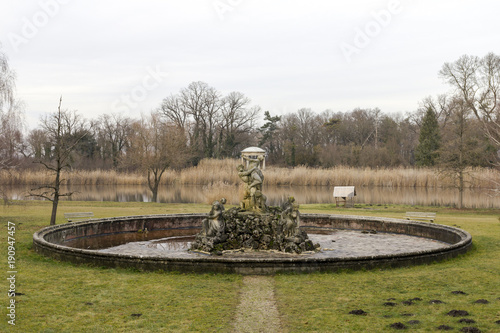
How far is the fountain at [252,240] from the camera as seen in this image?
11.4 m

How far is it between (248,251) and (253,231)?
0.66m

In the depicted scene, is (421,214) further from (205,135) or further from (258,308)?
(205,135)

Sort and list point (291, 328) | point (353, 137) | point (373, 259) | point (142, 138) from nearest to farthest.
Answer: point (291, 328) → point (373, 259) → point (142, 138) → point (353, 137)

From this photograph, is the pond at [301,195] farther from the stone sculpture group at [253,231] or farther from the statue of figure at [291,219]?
the statue of figure at [291,219]

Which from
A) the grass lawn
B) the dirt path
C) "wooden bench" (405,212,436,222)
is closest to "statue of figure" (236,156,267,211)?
the grass lawn

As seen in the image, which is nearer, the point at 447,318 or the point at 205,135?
the point at 447,318

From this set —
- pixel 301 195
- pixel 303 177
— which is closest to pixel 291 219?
pixel 301 195

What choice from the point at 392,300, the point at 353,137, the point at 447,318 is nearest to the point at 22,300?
the point at 392,300

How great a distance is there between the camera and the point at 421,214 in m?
22.1

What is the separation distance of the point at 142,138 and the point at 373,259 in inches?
1320

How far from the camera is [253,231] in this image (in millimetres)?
14875

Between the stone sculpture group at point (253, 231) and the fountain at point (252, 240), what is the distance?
0.10ft

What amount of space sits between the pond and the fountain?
42.9ft

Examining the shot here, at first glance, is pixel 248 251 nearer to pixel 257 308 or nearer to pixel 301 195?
pixel 257 308
